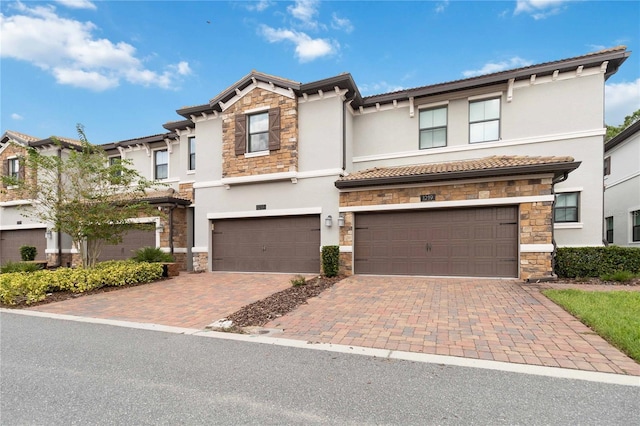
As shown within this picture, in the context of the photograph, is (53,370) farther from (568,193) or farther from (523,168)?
(568,193)

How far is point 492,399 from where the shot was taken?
10.0 feet

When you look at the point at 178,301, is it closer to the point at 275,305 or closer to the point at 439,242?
the point at 275,305

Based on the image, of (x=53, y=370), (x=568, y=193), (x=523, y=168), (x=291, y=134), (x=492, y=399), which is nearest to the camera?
(x=492, y=399)

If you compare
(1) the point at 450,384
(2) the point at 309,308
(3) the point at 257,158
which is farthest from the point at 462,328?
(3) the point at 257,158

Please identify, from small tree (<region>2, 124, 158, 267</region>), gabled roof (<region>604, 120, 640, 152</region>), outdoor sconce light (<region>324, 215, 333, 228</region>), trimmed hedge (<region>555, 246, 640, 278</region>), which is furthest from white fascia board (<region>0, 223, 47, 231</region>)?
gabled roof (<region>604, 120, 640, 152</region>)

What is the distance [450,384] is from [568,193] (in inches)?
441

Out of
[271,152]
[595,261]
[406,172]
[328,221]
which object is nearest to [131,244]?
[271,152]

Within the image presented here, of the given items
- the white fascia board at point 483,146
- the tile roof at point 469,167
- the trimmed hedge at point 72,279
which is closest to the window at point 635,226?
the white fascia board at point 483,146

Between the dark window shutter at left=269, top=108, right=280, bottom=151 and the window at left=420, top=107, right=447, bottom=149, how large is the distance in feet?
18.9

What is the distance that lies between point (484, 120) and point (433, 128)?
1842 mm

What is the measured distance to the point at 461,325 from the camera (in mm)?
5418

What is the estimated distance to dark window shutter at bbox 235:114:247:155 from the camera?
1291 cm

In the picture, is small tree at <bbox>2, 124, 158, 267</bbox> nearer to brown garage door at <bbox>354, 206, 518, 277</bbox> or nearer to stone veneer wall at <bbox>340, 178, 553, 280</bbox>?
brown garage door at <bbox>354, 206, 518, 277</bbox>

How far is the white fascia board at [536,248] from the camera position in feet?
30.0
